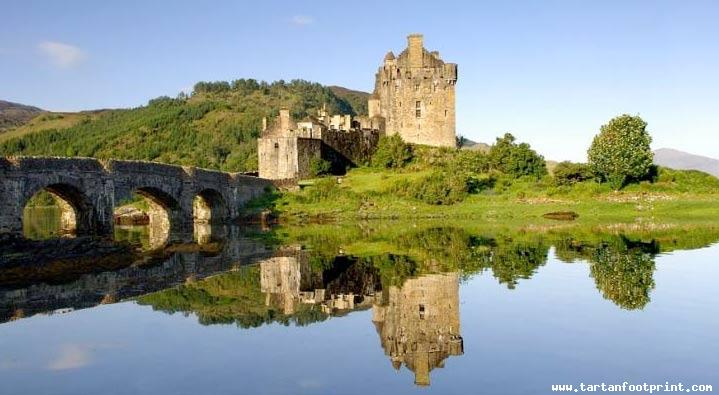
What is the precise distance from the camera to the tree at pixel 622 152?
64.4 m

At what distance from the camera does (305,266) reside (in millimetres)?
30719

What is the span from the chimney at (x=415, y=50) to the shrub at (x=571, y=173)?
74.1ft

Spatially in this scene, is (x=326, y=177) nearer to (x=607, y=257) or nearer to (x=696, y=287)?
(x=607, y=257)

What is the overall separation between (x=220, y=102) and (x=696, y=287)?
555 feet

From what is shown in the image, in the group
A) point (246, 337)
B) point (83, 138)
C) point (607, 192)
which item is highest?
point (83, 138)

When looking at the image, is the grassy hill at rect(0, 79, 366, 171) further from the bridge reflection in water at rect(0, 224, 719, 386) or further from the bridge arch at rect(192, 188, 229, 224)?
the bridge reflection in water at rect(0, 224, 719, 386)

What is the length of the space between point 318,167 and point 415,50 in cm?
1873

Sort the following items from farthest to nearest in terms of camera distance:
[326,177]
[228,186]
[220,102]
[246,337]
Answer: [220,102], [326,177], [228,186], [246,337]

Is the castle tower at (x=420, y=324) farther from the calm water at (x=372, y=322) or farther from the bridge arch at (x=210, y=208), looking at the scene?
the bridge arch at (x=210, y=208)

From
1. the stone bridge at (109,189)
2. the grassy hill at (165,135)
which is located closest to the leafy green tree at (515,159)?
the stone bridge at (109,189)

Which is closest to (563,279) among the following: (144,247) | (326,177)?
(144,247)

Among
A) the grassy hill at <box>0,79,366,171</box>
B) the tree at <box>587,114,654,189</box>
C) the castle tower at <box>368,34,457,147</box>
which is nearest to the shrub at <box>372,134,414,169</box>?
the castle tower at <box>368,34,457,147</box>

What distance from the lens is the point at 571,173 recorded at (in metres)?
67.9

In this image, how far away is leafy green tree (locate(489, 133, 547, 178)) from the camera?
72.2 m
